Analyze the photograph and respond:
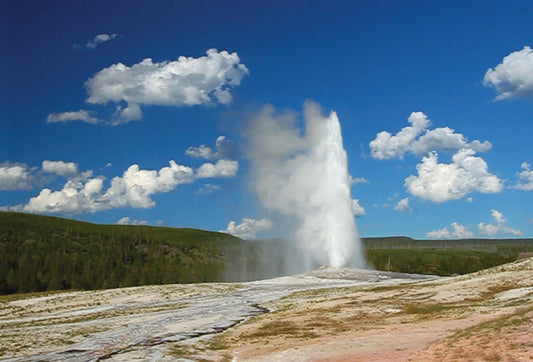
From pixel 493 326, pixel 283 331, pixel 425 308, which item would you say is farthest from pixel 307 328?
pixel 493 326

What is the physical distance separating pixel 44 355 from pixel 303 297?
2543cm

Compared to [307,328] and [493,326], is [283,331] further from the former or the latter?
[493,326]

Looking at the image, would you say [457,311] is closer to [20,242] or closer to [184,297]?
[184,297]

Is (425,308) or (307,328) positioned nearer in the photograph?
(307,328)

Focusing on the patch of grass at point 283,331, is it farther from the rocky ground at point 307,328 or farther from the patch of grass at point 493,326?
the patch of grass at point 493,326

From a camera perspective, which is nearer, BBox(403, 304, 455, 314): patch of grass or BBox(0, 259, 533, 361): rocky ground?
BBox(0, 259, 533, 361): rocky ground

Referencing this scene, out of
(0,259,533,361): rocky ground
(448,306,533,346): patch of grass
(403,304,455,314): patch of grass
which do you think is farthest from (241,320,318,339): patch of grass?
(448,306,533,346): patch of grass

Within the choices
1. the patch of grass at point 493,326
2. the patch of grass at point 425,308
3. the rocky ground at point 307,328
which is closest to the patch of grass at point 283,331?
the rocky ground at point 307,328

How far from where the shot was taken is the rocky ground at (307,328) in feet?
64.7

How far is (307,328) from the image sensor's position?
27.5 m

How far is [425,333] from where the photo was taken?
2211 cm

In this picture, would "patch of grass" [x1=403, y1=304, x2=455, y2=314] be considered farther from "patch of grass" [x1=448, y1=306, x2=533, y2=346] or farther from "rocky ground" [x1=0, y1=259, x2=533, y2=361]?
"patch of grass" [x1=448, y1=306, x2=533, y2=346]

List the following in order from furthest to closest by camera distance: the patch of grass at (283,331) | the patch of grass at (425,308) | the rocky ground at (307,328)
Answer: the patch of grass at (425,308) < the patch of grass at (283,331) < the rocky ground at (307,328)

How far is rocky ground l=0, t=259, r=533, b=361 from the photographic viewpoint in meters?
19.7
